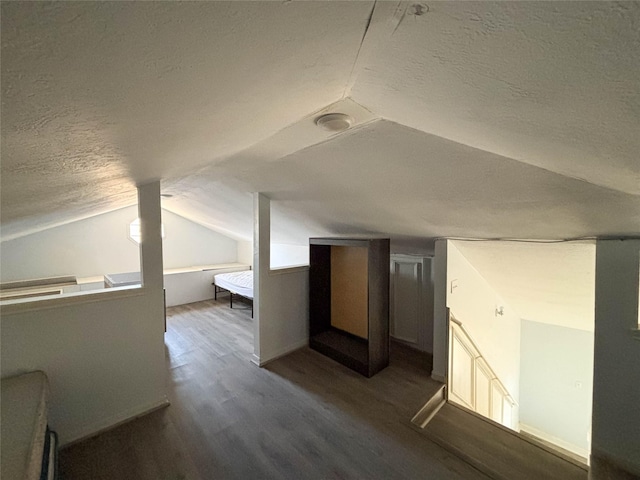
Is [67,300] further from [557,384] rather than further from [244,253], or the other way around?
[557,384]

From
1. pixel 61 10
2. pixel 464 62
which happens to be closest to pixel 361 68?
pixel 464 62

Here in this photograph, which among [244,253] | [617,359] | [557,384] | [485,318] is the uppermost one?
[244,253]

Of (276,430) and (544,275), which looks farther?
(544,275)

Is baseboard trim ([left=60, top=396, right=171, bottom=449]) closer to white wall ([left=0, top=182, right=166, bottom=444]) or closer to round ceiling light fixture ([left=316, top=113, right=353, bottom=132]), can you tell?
white wall ([left=0, top=182, right=166, bottom=444])

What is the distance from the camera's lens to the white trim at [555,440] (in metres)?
3.98

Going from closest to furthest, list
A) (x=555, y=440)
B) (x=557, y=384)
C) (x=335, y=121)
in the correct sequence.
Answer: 1. (x=335, y=121)
2. (x=557, y=384)
3. (x=555, y=440)

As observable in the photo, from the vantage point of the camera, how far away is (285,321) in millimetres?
3201

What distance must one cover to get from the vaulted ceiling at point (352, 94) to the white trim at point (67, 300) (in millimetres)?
626

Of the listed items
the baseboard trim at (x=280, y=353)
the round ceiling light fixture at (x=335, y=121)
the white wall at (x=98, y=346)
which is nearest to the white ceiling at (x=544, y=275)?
the round ceiling light fixture at (x=335, y=121)

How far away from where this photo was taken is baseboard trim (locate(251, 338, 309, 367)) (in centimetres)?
294

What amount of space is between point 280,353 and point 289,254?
2.59 meters

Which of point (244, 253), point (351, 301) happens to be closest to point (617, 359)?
point (351, 301)

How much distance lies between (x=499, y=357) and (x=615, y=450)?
1.93m

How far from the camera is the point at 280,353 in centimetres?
313
